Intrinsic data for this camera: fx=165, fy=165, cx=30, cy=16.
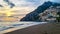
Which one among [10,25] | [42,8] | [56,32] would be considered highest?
[42,8]

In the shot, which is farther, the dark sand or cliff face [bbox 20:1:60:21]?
cliff face [bbox 20:1:60:21]

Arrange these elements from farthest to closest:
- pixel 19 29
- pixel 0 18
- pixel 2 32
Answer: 1. pixel 0 18
2. pixel 19 29
3. pixel 2 32

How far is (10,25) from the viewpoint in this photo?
2.52 m

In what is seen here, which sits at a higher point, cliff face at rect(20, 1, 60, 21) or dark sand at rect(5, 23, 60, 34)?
cliff face at rect(20, 1, 60, 21)

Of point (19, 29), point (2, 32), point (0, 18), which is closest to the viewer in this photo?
point (2, 32)

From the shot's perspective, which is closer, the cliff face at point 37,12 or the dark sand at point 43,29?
the dark sand at point 43,29

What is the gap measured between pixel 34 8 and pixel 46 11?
0.20m

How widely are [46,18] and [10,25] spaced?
596 millimetres

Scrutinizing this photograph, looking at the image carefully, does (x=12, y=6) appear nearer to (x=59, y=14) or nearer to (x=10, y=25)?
(x=10, y=25)

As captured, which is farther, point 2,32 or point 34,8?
point 34,8

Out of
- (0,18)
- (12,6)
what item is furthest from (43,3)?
(0,18)

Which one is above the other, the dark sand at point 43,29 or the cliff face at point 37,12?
the cliff face at point 37,12

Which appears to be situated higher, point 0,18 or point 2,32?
point 0,18

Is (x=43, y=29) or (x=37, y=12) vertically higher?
(x=37, y=12)
